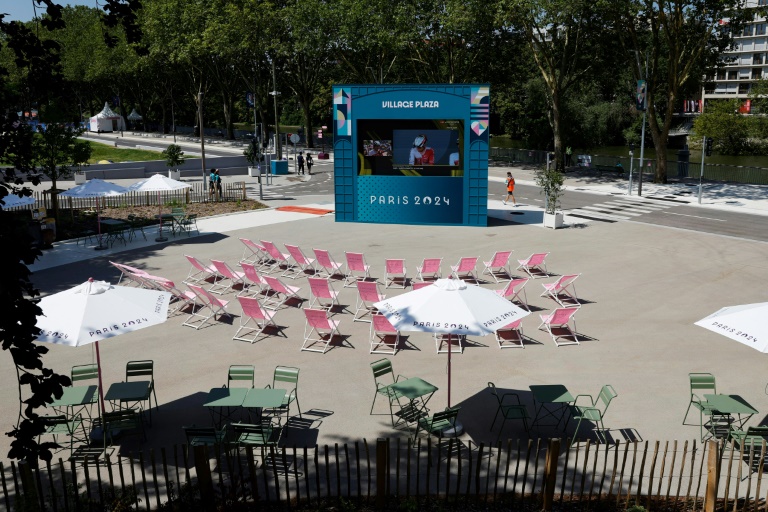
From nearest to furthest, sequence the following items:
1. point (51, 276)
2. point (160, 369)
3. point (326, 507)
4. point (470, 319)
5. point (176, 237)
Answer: point (326, 507)
point (470, 319)
point (160, 369)
point (51, 276)
point (176, 237)

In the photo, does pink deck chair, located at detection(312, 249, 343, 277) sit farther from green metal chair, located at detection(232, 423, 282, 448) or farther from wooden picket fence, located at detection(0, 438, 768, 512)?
wooden picket fence, located at detection(0, 438, 768, 512)

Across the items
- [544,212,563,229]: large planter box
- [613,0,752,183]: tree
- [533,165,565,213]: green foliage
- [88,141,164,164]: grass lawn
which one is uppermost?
[613,0,752,183]: tree

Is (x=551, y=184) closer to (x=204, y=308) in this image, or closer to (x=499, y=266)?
(x=499, y=266)

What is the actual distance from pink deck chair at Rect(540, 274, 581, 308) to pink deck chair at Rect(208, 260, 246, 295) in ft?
24.7

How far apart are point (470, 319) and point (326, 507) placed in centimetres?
324

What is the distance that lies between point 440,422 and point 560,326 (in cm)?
553

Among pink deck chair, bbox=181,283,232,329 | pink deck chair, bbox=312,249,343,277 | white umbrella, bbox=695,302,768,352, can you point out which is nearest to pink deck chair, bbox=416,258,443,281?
pink deck chair, bbox=312,249,343,277

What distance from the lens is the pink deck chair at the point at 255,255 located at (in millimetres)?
20122

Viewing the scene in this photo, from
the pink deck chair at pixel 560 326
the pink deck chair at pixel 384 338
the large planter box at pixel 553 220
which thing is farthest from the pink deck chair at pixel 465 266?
the large planter box at pixel 553 220

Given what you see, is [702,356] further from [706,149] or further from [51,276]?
[706,149]

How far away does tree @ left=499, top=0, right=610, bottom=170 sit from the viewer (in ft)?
119

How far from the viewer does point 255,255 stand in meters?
21.5

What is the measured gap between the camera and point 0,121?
235 inches

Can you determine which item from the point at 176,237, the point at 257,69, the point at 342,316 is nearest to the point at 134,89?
the point at 257,69
